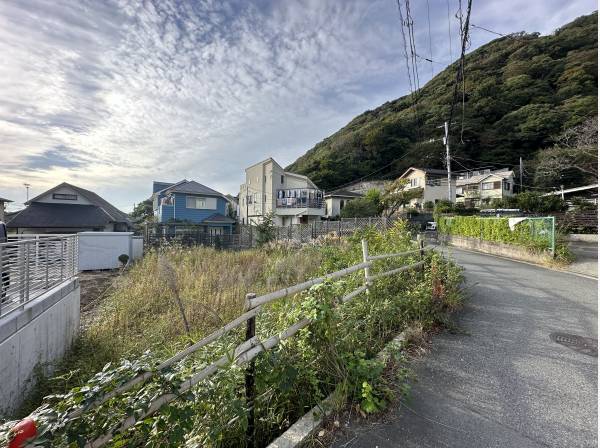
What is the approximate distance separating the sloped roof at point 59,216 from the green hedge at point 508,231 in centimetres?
2308

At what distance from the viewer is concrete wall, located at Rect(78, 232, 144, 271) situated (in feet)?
36.1

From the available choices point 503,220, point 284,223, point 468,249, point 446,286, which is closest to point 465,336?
point 446,286

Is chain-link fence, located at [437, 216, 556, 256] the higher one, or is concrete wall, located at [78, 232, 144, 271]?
chain-link fence, located at [437, 216, 556, 256]

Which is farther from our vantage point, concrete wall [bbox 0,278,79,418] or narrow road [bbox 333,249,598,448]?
concrete wall [bbox 0,278,79,418]

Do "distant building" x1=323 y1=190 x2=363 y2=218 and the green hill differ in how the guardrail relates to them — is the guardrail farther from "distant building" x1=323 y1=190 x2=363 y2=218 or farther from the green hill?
"distant building" x1=323 y1=190 x2=363 y2=218

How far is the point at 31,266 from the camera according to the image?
3.11m

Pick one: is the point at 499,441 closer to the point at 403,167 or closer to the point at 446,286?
the point at 446,286

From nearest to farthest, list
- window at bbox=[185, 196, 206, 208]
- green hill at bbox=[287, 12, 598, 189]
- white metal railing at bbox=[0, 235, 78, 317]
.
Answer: white metal railing at bbox=[0, 235, 78, 317] → window at bbox=[185, 196, 206, 208] → green hill at bbox=[287, 12, 598, 189]

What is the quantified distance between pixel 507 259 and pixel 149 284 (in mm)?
11513

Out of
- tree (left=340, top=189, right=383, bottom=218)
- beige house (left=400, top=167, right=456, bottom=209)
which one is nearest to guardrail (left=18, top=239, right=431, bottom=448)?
tree (left=340, top=189, right=383, bottom=218)

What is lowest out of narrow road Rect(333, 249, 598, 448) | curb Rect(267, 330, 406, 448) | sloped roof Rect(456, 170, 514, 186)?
narrow road Rect(333, 249, 598, 448)

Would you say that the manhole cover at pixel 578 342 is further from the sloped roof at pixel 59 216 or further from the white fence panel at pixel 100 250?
the sloped roof at pixel 59 216

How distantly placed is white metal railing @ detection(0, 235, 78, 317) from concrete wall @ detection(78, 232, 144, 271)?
26.2 feet

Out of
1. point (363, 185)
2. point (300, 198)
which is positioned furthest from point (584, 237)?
point (363, 185)
